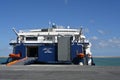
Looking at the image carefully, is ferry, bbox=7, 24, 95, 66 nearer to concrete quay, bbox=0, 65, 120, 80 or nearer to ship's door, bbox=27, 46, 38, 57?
ship's door, bbox=27, 46, 38, 57

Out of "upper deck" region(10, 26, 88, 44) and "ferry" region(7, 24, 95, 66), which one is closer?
"ferry" region(7, 24, 95, 66)

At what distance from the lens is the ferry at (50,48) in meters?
42.4

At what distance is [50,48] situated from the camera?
4344 cm

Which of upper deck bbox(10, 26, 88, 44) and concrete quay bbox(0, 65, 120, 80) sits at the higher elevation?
upper deck bbox(10, 26, 88, 44)

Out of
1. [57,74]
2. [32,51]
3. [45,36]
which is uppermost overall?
[45,36]

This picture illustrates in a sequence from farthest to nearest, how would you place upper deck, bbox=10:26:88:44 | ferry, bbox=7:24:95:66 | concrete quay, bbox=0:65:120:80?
upper deck, bbox=10:26:88:44 < ferry, bbox=7:24:95:66 < concrete quay, bbox=0:65:120:80

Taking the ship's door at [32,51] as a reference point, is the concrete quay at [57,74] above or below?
below

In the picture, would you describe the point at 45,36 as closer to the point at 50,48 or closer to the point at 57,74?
the point at 50,48

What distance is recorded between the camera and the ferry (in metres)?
42.4

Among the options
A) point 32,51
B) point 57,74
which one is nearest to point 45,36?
point 32,51

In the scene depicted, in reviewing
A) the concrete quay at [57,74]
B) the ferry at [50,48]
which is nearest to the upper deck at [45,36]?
the ferry at [50,48]

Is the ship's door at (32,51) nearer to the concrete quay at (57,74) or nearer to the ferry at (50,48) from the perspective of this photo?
the ferry at (50,48)

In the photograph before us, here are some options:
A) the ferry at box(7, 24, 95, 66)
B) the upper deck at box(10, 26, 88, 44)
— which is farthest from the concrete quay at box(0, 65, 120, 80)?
the upper deck at box(10, 26, 88, 44)

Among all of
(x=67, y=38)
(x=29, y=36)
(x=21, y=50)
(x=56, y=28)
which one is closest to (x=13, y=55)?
(x=21, y=50)
